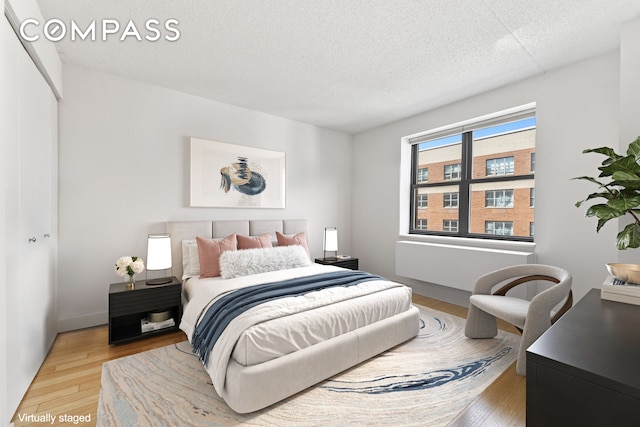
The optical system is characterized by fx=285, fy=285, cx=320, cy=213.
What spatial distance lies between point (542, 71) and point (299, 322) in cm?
339

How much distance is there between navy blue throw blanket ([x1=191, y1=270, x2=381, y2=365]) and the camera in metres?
1.99

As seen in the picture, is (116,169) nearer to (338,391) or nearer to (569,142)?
(338,391)

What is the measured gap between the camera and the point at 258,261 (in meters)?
3.02

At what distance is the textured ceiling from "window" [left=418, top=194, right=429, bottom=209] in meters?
1.42

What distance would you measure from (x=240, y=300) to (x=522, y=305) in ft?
7.71

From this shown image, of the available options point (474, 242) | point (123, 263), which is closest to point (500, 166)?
point (474, 242)

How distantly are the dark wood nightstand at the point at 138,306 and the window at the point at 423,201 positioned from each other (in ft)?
11.4

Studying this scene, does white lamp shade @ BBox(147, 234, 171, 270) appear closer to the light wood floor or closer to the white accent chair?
the light wood floor

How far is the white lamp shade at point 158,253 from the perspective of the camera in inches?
112

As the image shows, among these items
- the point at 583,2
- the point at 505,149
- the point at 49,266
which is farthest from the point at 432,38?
the point at 49,266

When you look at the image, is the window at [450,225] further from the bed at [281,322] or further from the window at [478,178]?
the bed at [281,322]

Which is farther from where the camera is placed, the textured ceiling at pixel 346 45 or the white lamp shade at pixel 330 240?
the white lamp shade at pixel 330 240

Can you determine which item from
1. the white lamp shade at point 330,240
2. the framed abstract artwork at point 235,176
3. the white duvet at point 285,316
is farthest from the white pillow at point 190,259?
the white lamp shade at point 330,240

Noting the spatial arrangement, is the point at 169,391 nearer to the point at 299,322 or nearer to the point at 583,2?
the point at 299,322
